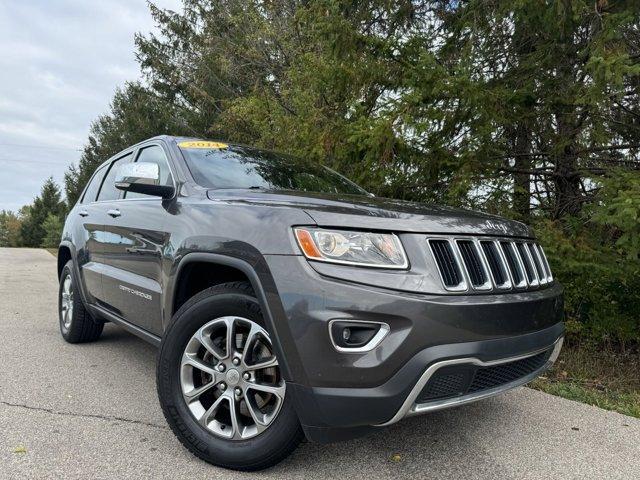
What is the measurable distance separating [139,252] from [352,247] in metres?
1.78

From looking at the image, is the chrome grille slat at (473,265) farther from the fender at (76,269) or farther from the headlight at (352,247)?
the fender at (76,269)

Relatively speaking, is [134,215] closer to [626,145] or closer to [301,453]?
[301,453]

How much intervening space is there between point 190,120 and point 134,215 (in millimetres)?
18060

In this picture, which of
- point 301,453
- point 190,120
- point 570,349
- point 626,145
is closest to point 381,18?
point 626,145

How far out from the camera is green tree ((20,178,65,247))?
2542 inches

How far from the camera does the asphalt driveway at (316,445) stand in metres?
2.55

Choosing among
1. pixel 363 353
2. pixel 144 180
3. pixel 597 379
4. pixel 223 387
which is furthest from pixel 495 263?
pixel 597 379

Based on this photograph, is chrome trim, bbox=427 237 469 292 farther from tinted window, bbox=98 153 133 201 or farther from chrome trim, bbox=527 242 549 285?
tinted window, bbox=98 153 133 201

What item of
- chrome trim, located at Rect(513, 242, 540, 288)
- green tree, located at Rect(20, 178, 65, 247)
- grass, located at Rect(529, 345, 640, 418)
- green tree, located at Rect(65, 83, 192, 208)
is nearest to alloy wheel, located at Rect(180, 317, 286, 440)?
chrome trim, located at Rect(513, 242, 540, 288)

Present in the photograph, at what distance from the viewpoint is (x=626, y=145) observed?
571 centimetres

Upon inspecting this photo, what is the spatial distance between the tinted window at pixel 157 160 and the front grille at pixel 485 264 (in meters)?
1.87

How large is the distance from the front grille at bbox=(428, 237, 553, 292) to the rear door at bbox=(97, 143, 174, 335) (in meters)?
1.63

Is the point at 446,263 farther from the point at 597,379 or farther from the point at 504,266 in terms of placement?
the point at 597,379

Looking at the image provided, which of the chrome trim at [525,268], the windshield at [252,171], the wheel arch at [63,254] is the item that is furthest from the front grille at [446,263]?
the wheel arch at [63,254]
